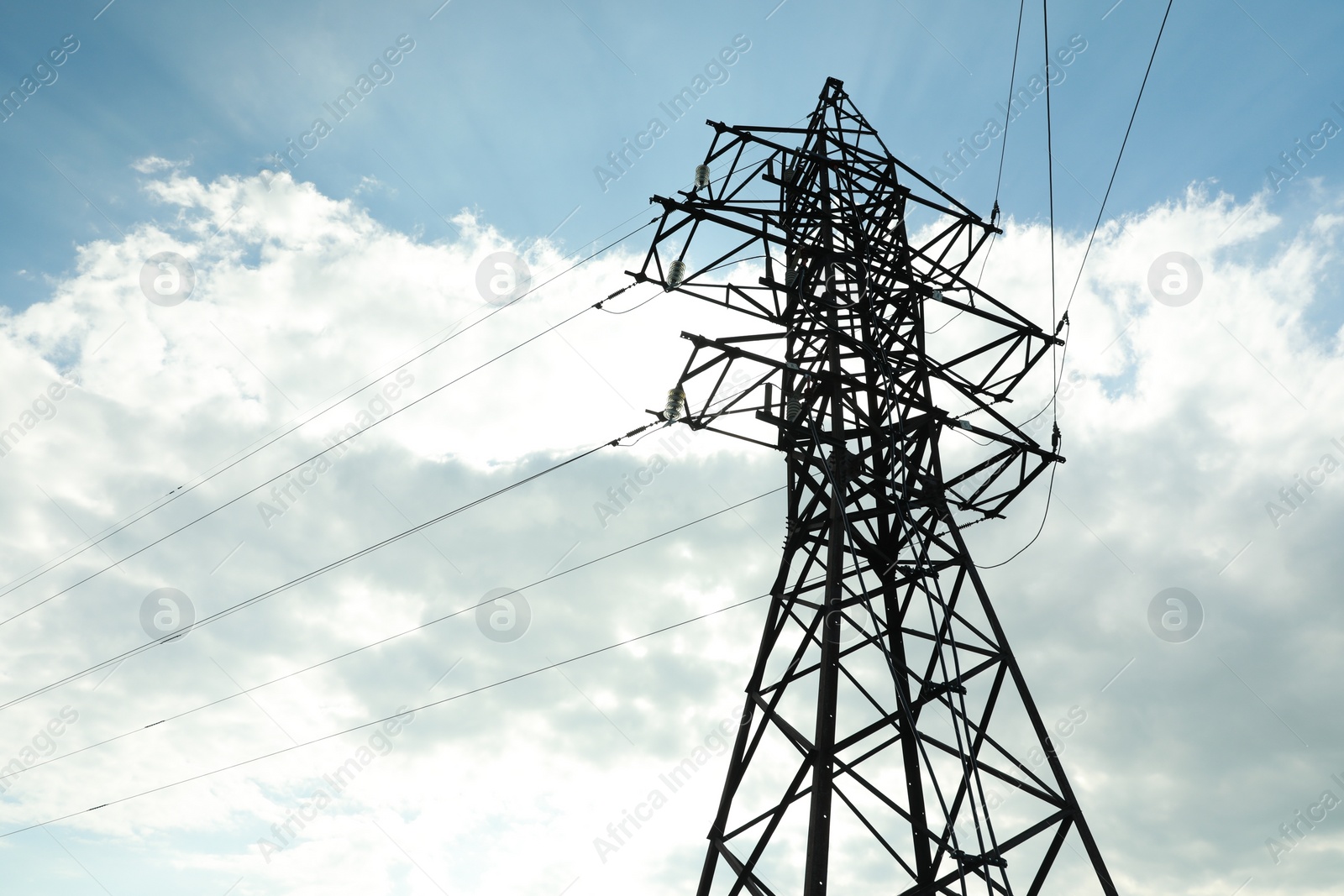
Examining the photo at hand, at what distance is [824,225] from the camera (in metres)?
11.1

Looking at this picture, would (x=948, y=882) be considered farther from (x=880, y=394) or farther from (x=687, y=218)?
(x=687, y=218)

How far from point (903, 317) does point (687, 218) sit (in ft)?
10.4

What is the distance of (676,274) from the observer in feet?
35.8

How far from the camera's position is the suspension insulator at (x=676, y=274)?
1084 cm

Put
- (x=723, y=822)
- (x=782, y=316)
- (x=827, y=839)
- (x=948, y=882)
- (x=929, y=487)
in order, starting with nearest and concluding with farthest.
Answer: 1. (x=827, y=839)
2. (x=948, y=882)
3. (x=723, y=822)
4. (x=929, y=487)
5. (x=782, y=316)

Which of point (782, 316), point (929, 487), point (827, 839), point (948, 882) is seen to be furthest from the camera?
point (782, 316)

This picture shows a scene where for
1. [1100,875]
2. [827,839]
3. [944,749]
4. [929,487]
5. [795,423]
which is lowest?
[1100,875]

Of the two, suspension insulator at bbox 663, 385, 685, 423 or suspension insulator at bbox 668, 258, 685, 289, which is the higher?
suspension insulator at bbox 668, 258, 685, 289

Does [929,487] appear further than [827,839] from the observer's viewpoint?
Yes

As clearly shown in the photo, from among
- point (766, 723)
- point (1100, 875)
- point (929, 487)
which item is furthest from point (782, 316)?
point (1100, 875)

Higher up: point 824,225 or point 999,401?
point 824,225

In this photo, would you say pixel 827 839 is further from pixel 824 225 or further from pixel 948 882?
pixel 824 225

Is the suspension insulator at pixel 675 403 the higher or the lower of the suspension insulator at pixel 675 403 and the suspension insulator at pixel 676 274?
the lower

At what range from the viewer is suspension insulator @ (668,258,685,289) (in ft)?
35.6
